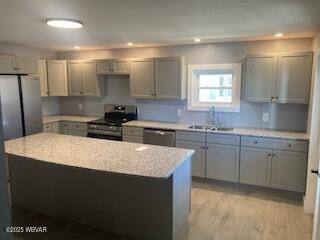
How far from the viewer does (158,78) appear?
467cm

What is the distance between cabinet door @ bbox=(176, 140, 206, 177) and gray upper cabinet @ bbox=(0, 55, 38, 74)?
312 cm

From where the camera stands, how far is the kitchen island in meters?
2.42

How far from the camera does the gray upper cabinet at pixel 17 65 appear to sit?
14.1 feet

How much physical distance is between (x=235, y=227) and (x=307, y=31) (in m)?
2.64

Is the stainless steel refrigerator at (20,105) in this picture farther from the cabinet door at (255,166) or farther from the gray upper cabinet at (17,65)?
the cabinet door at (255,166)

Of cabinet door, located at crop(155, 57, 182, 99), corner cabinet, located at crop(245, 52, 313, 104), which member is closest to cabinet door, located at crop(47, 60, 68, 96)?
cabinet door, located at crop(155, 57, 182, 99)

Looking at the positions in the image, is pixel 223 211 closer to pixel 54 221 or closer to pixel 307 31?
pixel 54 221

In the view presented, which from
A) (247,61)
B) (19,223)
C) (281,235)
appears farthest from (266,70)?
(19,223)

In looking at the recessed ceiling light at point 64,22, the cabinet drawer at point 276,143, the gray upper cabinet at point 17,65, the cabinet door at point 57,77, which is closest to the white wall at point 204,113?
the cabinet door at point 57,77

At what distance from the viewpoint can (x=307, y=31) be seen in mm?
3297

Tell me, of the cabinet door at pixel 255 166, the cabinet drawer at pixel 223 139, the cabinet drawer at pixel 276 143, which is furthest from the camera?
the cabinet drawer at pixel 223 139

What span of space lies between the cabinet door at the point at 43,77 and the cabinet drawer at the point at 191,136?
3011 millimetres

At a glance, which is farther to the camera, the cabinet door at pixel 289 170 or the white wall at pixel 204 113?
the white wall at pixel 204 113

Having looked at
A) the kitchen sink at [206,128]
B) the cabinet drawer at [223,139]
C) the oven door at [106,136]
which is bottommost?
the oven door at [106,136]
